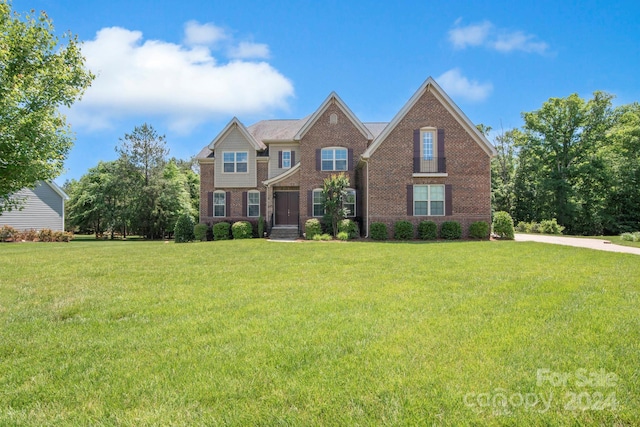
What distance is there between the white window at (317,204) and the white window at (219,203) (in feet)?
22.4

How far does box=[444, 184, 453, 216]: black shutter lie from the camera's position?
18.5 metres

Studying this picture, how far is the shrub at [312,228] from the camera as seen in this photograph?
61.3 feet

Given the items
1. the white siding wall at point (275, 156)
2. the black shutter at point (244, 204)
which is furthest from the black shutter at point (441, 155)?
the black shutter at point (244, 204)

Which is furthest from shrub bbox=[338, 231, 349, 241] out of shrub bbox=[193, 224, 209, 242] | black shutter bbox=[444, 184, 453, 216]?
shrub bbox=[193, 224, 209, 242]

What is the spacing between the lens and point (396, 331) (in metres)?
4.16

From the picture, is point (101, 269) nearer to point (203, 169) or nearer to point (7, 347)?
point (7, 347)

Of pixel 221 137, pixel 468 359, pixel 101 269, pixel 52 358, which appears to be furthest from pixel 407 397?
pixel 221 137

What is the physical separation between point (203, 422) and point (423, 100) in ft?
61.4

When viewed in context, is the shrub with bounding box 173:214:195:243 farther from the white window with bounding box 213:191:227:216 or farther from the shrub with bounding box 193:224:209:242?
the white window with bounding box 213:191:227:216

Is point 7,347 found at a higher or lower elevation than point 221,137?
lower

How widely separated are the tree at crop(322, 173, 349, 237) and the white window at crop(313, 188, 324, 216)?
997 mm

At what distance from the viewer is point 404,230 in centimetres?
1789

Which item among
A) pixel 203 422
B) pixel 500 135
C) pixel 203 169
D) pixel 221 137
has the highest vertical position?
pixel 500 135

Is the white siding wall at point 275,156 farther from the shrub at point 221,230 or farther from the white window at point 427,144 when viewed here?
the white window at point 427,144
